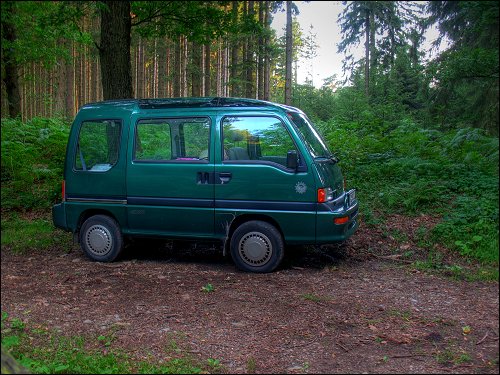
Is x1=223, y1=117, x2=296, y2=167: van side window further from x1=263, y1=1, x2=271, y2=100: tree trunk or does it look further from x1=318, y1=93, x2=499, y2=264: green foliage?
x1=263, y1=1, x2=271, y2=100: tree trunk

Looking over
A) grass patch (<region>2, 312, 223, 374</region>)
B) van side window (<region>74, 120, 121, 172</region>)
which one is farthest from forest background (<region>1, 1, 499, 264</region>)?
grass patch (<region>2, 312, 223, 374</region>)

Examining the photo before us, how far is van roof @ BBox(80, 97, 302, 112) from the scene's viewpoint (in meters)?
6.71

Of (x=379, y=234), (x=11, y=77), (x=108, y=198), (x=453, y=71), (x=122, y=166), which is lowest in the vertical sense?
(x=379, y=234)

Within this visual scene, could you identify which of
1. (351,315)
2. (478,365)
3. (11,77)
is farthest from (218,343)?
(11,77)

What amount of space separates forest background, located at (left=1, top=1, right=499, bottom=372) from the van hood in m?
1.21

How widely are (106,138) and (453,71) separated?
5.05m

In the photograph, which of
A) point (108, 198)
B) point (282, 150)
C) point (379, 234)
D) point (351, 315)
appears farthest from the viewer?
point (379, 234)

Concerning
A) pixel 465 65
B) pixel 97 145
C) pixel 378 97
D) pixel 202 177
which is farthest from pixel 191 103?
pixel 378 97

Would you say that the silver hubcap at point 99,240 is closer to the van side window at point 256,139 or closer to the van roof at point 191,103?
the van roof at point 191,103

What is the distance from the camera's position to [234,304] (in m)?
5.36

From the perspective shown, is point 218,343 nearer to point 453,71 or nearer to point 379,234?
point 379,234

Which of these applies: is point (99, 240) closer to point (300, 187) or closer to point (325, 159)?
point (300, 187)

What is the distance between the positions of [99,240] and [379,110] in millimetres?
6985

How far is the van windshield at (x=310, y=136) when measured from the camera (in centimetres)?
659
